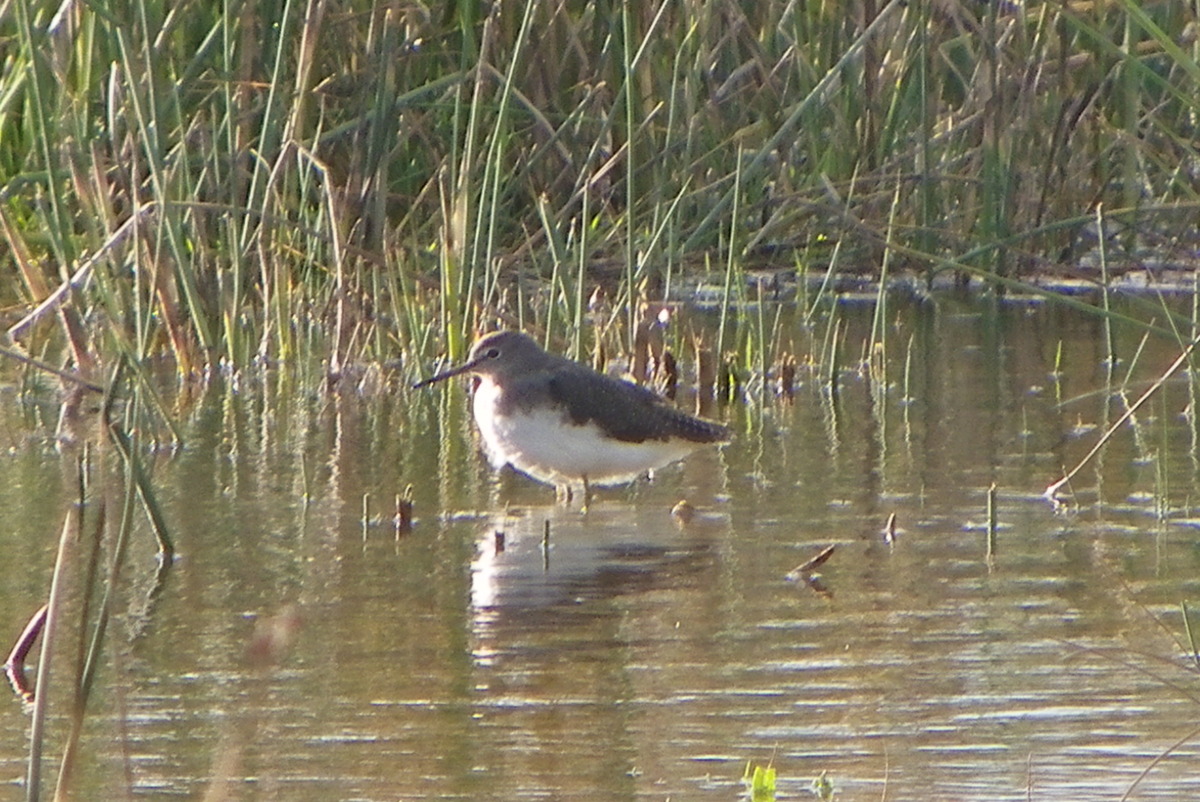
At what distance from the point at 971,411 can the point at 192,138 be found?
326cm

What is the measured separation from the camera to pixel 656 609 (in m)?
5.47

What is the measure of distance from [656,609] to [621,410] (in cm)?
155

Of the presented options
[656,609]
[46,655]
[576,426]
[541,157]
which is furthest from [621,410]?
[46,655]

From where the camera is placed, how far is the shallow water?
4.12m

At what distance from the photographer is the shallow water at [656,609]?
412 centimetres

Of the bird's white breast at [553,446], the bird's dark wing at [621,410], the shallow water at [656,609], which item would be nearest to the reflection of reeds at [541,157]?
the shallow water at [656,609]

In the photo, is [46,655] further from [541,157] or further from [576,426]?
[541,157]

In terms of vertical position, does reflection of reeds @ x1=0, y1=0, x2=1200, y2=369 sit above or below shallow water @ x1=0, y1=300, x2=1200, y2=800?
above

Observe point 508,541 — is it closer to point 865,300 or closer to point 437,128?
point 437,128

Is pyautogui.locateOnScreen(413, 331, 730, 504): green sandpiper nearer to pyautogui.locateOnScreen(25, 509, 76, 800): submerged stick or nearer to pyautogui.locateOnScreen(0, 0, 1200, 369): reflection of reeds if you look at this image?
pyautogui.locateOnScreen(0, 0, 1200, 369): reflection of reeds

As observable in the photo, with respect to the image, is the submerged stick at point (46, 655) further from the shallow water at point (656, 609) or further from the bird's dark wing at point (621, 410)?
the bird's dark wing at point (621, 410)

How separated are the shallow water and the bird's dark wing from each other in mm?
191

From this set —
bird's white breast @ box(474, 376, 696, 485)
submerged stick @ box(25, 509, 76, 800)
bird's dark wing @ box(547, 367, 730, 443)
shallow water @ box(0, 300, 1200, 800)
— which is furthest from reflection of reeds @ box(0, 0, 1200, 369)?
submerged stick @ box(25, 509, 76, 800)

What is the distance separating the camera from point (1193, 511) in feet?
20.3
